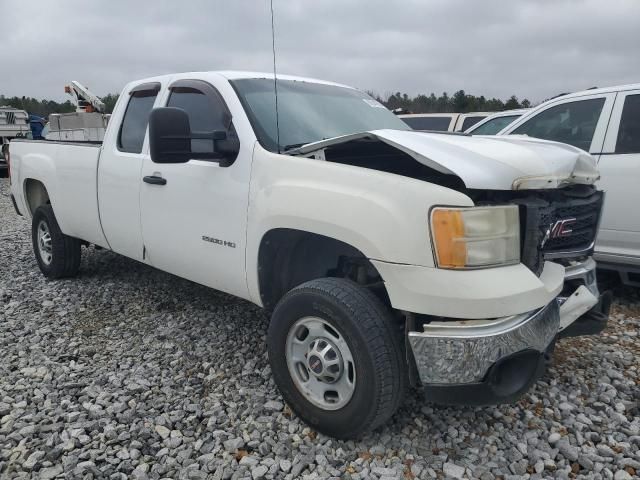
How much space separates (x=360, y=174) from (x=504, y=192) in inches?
27.1

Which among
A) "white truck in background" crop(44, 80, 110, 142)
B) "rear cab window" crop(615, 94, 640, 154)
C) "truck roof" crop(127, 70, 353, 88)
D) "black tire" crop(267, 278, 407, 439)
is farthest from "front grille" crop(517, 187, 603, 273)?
"white truck in background" crop(44, 80, 110, 142)

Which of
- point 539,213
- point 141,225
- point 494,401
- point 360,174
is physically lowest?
point 494,401

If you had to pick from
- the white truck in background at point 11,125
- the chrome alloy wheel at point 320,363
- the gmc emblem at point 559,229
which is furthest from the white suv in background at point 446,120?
the white truck in background at point 11,125

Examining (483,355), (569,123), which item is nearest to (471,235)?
(483,355)

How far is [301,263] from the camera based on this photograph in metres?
3.15

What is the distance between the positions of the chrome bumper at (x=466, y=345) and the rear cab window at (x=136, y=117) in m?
2.79

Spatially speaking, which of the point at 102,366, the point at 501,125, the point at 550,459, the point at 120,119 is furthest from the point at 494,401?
the point at 501,125

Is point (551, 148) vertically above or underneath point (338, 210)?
above

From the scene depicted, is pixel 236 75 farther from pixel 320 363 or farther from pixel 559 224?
pixel 559 224

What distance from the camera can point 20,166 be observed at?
560 cm

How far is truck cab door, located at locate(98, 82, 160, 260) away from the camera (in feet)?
13.1

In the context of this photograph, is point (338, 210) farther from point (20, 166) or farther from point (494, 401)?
point (20, 166)

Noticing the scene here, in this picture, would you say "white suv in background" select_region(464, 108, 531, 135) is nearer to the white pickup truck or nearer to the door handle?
the white pickup truck

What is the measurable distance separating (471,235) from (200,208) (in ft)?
5.92
